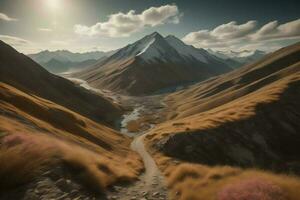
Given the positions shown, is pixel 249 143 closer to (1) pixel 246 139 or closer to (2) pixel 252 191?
(1) pixel 246 139

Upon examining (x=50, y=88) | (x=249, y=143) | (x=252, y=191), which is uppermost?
(x=50, y=88)

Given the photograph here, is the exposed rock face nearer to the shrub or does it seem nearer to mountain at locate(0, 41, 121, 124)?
the shrub

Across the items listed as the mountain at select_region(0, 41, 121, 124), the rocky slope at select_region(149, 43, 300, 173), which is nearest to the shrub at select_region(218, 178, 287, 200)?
the rocky slope at select_region(149, 43, 300, 173)

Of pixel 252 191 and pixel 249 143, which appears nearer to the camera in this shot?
pixel 252 191

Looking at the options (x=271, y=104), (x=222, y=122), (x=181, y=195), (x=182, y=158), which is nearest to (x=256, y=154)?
(x=222, y=122)

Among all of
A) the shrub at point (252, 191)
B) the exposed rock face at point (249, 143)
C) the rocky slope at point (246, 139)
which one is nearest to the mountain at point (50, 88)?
the rocky slope at point (246, 139)

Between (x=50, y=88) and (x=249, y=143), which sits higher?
(x=50, y=88)

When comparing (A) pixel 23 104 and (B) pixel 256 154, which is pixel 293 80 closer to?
(B) pixel 256 154

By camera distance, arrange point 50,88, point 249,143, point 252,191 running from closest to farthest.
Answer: point 252,191
point 249,143
point 50,88

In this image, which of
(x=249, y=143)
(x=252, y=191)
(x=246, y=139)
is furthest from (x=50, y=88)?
(x=252, y=191)
